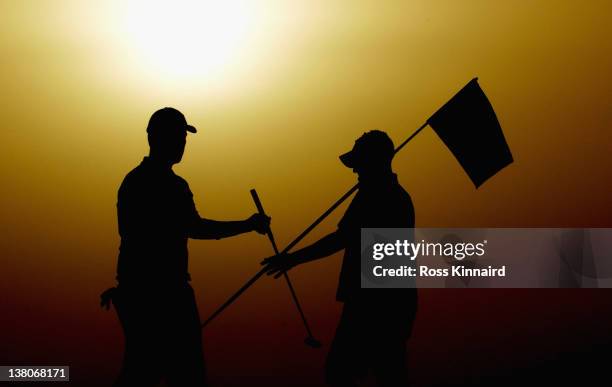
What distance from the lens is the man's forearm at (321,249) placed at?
18.9ft

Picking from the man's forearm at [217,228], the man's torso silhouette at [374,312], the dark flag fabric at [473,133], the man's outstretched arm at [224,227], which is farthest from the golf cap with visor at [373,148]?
the man's forearm at [217,228]

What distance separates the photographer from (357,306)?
5.41 metres

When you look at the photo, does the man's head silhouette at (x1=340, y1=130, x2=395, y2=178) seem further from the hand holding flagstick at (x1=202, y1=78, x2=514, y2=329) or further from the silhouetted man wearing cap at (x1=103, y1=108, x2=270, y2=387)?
the silhouetted man wearing cap at (x1=103, y1=108, x2=270, y2=387)

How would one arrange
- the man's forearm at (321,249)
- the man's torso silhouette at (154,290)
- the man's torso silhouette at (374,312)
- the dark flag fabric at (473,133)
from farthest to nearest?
the dark flag fabric at (473,133) < the man's forearm at (321,249) < the man's torso silhouette at (374,312) < the man's torso silhouette at (154,290)

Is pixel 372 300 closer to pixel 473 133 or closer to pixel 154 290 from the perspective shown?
pixel 154 290

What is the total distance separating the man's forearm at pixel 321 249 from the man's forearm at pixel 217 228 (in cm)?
38

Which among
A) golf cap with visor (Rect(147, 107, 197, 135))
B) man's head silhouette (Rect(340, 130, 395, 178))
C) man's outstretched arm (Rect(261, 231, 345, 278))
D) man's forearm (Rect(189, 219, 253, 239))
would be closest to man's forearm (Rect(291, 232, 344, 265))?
man's outstretched arm (Rect(261, 231, 345, 278))

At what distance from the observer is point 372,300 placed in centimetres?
539

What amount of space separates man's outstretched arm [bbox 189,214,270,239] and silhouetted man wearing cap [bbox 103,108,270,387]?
271mm

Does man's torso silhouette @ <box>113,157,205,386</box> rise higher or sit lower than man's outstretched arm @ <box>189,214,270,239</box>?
lower

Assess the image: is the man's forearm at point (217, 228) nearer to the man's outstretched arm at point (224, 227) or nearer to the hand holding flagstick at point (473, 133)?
the man's outstretched arm at point (224, 227)

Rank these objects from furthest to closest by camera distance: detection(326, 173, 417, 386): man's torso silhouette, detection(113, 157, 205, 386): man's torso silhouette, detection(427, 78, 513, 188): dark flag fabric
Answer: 1. detection(427, 78, 513, 188): dark flag fabric
2. detection(326, 173, 417, 386): man's torso silhouette
3. detection(113, 157, 205, 386): man's torso silhouette

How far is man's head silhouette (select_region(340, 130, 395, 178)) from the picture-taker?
5484mm

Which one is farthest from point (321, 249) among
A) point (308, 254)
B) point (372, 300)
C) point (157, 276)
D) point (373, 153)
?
point (157, 276)
